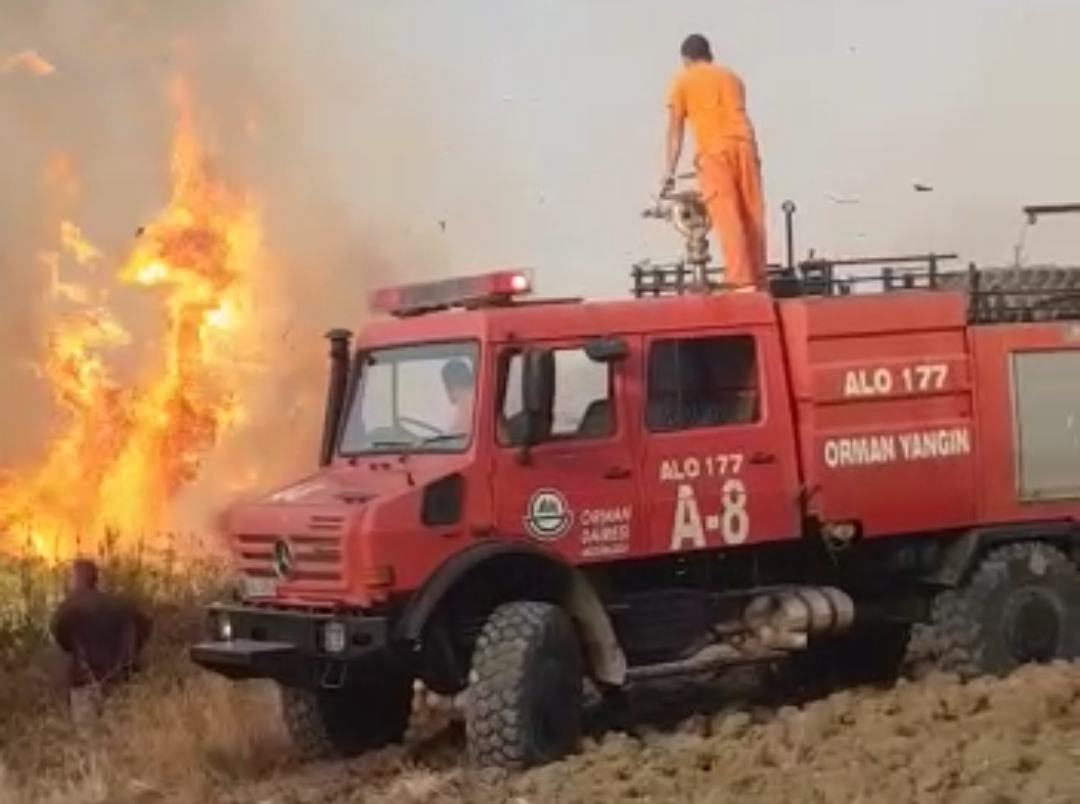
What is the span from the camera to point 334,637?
1177cm

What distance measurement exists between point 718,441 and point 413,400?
74.1 inches

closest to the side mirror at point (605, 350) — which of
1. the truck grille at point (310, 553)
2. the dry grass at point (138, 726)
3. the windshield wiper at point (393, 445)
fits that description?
the windshield wiper at point (393, 445)

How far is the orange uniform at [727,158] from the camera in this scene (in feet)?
47.9

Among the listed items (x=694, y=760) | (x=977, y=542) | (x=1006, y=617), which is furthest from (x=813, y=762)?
(x=977, y=542)

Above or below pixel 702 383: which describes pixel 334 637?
below

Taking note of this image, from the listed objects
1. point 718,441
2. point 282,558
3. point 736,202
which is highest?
point 736,202

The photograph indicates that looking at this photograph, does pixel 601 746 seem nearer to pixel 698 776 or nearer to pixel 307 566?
pixel 698 776

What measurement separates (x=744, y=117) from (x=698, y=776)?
5.70m

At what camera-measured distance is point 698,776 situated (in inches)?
428

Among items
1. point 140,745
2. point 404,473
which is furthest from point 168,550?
point 404,473

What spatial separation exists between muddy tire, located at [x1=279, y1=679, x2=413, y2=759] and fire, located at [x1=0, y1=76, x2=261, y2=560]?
39.8 ft

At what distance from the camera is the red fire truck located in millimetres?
11883

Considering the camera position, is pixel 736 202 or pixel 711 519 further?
pixel 736 202

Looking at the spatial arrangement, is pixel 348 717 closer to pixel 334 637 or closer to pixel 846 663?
pixel 334 637
